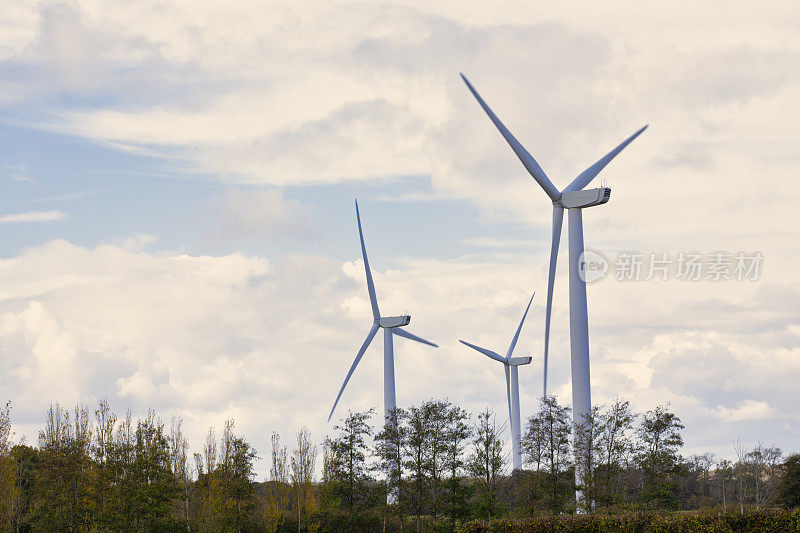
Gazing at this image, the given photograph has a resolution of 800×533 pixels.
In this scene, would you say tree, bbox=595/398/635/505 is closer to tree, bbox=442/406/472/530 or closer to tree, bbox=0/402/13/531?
tree, bbox=442/406/472/530

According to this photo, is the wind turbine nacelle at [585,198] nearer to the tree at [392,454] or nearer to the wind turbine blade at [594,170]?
the wind turbine blade at [594,170]

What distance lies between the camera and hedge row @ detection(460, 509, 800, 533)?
94.0 ft

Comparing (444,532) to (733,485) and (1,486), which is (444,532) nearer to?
(1,486)

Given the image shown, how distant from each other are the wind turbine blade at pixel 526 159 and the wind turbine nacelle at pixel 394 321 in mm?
20911

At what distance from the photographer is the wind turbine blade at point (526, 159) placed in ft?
165

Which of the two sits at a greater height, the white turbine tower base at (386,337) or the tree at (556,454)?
the white turbine tower base at (386,337)

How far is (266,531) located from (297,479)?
325 inches

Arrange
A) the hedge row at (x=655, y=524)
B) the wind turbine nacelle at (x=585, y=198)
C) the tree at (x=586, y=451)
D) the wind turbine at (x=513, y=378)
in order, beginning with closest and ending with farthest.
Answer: the hedge row at (x=655, y=524)
the tree at (x=586, y=451)
the wind turbine nacelle at (x=585, y=198)
the wind turbine at (x=513, y=378)

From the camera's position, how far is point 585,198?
52.3 meters

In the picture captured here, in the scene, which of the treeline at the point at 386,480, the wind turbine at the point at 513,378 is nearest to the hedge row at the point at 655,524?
the treeline at the point at 386,480

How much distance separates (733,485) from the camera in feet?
261

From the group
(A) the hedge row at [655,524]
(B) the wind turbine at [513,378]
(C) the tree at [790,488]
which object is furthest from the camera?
(B) the wind turbine at [513,378]

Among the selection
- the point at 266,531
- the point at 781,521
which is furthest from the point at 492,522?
the point at 266,531

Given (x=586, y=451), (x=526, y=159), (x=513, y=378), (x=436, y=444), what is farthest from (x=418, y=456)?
(x=513, y=378)
